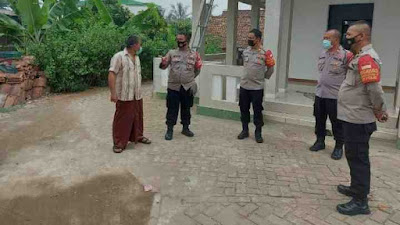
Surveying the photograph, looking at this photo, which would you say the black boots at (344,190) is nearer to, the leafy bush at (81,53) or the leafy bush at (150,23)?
the leafy bush at (81,53)

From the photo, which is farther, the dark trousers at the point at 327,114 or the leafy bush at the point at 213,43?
the leafy bush at the point at 213,43

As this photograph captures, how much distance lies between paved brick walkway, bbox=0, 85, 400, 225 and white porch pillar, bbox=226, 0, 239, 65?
4.39 m

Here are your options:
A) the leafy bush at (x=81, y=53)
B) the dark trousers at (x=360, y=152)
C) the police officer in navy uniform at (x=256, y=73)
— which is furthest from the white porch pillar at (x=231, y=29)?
the dark trousers at (x=360, y=152)

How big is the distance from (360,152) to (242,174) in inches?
57.0

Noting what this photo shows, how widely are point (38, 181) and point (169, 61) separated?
252cm

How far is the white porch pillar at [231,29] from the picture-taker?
10.0m

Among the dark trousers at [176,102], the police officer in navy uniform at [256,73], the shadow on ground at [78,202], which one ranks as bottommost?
the shadow on ground at [78,202]

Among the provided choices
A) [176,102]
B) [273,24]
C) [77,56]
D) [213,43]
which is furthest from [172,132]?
[213,43]

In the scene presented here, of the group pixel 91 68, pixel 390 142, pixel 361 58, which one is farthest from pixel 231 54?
pixel 361 58

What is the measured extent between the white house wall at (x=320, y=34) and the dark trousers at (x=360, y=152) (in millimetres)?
5402

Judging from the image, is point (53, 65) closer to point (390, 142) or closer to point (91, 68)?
point (91, 68)

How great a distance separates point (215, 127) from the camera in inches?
246

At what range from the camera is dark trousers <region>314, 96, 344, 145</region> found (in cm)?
481

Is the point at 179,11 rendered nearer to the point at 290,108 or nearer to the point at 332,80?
the point at 290,108
